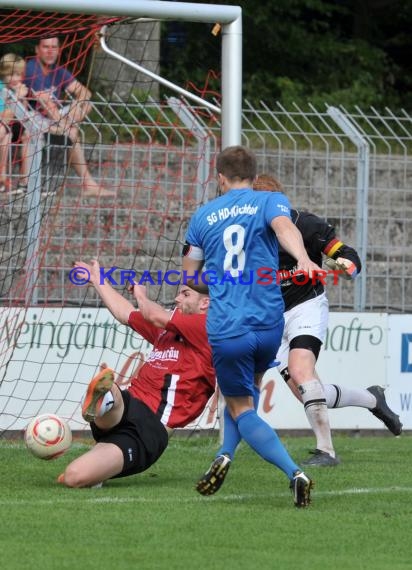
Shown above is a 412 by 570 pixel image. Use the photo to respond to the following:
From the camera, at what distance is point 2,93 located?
11.8 m

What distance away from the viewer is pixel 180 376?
7.95m

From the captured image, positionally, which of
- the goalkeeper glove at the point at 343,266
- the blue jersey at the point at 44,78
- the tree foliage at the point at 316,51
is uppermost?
the tree foliage at the point at 316,51

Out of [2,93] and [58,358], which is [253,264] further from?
[2,93]

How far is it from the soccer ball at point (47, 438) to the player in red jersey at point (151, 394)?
0.46 feet

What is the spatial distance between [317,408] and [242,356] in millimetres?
2138

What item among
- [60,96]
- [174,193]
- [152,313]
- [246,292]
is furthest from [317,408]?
[60,96]

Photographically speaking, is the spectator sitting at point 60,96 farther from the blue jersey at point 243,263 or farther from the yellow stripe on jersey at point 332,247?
the blue jersey at point 243,263

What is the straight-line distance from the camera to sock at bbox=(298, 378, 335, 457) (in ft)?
28.7

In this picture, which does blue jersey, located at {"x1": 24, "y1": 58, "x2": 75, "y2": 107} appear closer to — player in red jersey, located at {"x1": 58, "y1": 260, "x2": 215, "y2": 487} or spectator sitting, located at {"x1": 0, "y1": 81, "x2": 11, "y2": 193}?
spectator sitting, located at {"x1": 0, "y1": 81, "x2": 11, "y2": 193}

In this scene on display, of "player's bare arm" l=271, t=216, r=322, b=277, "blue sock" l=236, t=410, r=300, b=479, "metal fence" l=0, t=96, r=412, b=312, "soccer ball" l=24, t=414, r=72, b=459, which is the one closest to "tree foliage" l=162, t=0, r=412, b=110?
"metal fence" l=0, t=96, r=412, b=312

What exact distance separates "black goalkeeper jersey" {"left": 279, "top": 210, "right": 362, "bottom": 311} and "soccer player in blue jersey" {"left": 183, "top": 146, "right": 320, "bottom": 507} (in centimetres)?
168

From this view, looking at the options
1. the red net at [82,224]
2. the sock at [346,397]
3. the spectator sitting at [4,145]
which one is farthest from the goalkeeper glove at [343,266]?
the spectator sitting at [4,145]

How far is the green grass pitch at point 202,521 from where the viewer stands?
5.47m

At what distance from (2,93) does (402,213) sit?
4109 mm
